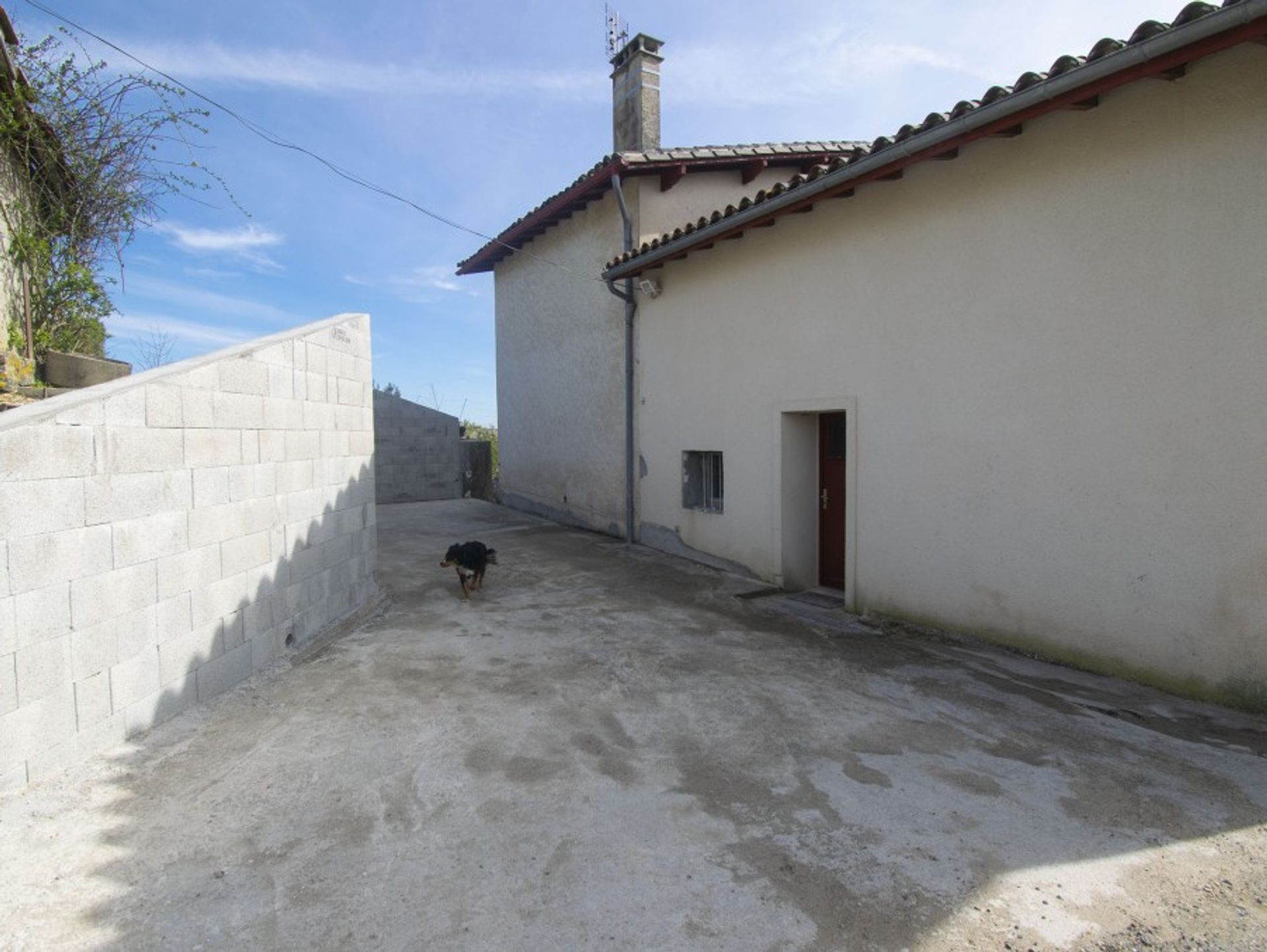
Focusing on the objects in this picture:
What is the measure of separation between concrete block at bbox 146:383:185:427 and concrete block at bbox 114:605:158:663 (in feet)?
3.35

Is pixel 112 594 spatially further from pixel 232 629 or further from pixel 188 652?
pixel 232 629

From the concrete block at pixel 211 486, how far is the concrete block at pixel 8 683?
1.33m

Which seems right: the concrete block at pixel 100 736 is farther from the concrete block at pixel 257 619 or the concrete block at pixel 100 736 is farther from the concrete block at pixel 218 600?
the concrete block at pixel 257 619

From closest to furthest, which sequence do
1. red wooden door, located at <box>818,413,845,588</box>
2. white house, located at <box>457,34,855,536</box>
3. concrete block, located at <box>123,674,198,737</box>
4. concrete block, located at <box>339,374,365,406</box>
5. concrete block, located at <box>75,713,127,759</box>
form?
1. concrete block, located at <box>75,713,127,759</box>
2. concrete block, located at <box>123,674,198,737</box>
3. concrete block, located at <box>339,374,365,406</box>
4. red wooden door, located at <box>818,413,845,588</box>
5. white house, located at <box>457,34,855,536</box>

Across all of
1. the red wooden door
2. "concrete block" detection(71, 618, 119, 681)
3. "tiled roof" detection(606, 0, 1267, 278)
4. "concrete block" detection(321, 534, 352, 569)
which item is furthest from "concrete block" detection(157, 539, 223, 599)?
the red wooden door

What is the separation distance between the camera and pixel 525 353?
14.0m

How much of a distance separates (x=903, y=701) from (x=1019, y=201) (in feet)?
12.6

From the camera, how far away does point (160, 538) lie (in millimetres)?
3725

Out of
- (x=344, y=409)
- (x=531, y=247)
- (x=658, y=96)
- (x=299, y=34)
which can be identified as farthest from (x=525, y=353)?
(x=344, y=409)

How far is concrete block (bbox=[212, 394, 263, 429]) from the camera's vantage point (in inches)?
166

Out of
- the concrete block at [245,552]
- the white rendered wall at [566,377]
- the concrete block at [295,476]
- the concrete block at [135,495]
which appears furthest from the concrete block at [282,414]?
the white rendered wall at [566,377]

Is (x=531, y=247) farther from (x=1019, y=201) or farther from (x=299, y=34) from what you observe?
(x=1019, y=201)

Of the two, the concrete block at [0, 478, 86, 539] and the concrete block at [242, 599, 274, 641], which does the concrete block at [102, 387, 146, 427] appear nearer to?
the concrete block at [0, 478, 86, 539]

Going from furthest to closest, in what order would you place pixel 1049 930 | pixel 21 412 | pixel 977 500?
pixel 977 500 < pixel 21 412 < pixel 1049 930
